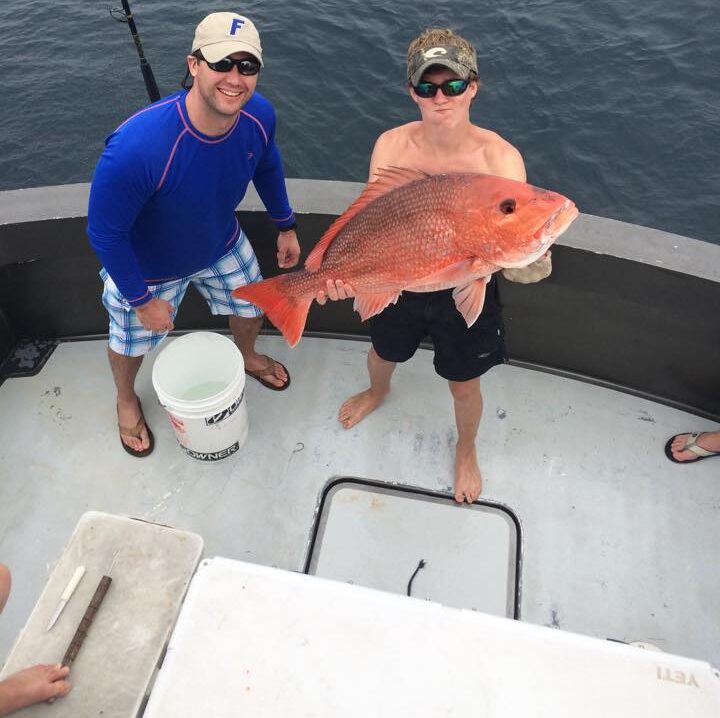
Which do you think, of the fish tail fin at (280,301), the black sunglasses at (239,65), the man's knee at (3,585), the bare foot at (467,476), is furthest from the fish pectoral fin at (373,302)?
the man's knee at (3,585)

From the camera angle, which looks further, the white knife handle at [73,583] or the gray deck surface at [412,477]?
the gray deck surface at [412,477]

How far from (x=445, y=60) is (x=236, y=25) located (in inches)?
30.8

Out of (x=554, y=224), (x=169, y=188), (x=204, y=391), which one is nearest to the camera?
(x=554, y=224)

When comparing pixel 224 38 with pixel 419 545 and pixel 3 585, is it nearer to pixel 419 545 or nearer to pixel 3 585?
pixel 3 585

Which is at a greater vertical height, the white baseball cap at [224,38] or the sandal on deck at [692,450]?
the white baseball cap at [224,38]

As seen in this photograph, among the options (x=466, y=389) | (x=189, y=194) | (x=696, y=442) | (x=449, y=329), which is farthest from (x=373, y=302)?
(x=696, y=442)

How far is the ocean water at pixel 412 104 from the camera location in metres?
6.80

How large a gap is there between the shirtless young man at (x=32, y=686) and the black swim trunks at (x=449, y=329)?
69.0 inches

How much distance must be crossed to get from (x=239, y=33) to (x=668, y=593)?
2.96m

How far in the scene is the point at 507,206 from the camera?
196 centimetres

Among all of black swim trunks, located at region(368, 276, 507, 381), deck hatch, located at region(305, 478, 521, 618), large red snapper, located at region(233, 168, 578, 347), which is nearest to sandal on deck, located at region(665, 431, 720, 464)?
deck hatch, located at region(305, 478, 521, 618)

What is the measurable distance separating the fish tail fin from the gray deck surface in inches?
37.4

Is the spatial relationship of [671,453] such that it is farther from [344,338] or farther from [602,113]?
[602,113]

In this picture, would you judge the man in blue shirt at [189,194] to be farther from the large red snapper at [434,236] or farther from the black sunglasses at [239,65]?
the large red snapper at [434,236]
